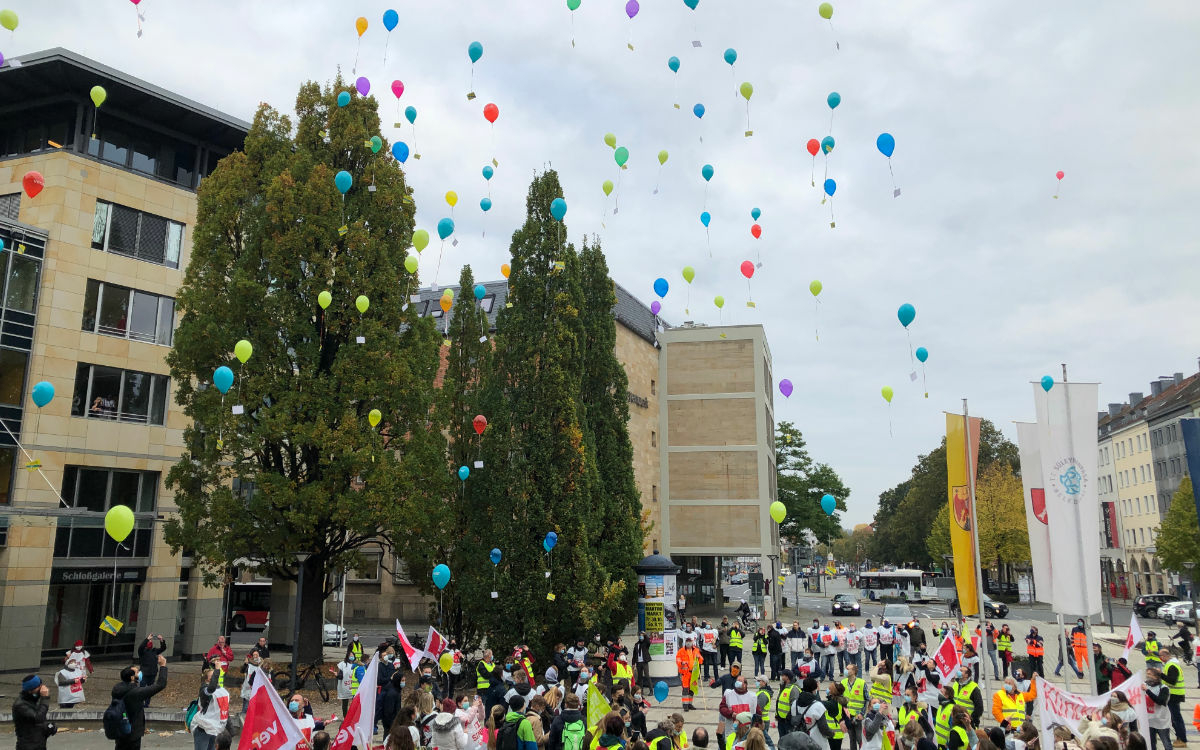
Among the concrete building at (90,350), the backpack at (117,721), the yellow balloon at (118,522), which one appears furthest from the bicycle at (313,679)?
the concrete building at (90,350)

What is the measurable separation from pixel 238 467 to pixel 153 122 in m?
17.1

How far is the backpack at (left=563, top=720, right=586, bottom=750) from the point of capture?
10711mm

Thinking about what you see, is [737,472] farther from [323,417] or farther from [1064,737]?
[1064,737]

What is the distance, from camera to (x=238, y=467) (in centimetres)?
2206

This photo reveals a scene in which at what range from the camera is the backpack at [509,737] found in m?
11.1

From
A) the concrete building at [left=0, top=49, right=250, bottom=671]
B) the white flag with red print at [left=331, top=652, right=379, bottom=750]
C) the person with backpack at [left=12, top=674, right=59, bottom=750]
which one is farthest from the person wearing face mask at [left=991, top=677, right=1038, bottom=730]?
the concrete building at [left=0, top=49, right=250, bottom=671]

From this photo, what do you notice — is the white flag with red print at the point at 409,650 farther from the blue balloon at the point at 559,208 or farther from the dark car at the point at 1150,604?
the dark car at the point at 1150,604

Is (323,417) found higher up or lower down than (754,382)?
lower down

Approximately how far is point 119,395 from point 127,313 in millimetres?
2967

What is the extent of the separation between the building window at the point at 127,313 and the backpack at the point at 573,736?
83.6 feet

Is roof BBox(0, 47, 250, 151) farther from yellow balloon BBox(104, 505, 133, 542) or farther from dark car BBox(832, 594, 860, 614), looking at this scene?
dark car BBox(832, 594, 860, 614)

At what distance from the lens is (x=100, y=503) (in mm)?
28656

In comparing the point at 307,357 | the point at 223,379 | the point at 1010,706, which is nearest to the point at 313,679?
the point at 307,357

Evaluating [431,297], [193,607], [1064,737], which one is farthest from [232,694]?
[431,297]
